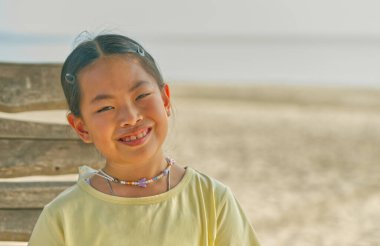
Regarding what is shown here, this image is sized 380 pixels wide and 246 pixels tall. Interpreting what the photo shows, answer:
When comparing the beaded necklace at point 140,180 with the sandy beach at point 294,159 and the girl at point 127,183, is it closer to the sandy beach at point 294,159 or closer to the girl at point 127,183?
the girl at point 127,183

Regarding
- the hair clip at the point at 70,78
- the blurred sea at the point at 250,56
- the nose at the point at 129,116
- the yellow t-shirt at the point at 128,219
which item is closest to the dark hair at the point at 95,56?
the hair clip at the point at 70,78

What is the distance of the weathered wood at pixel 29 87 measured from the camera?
3.31 metres

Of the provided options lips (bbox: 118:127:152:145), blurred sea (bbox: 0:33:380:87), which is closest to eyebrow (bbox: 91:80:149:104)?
lips (bbox: 118:127:152:145)

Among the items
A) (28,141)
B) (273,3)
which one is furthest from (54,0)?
(28,141)

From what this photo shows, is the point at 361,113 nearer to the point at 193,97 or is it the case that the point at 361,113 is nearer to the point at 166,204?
the point at 193,97

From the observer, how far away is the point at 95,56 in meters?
2.18

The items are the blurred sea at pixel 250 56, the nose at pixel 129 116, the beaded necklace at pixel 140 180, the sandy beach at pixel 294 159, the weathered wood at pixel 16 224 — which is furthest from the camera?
the blurred sea at pixel 250 56

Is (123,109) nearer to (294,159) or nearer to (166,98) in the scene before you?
(166,98)

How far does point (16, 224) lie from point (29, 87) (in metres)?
0.56

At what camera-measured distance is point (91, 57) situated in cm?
218

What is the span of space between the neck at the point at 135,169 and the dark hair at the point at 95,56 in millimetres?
183

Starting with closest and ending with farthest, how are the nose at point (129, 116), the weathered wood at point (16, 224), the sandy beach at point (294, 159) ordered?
the nose at point (129, 116) → the weathered wood at point (16, 224) → the sandy beach at point (294, 159)

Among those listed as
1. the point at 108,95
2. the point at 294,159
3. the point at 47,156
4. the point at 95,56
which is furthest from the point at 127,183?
the point at 294,159

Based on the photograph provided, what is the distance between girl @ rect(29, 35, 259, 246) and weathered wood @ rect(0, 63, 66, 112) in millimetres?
1121
